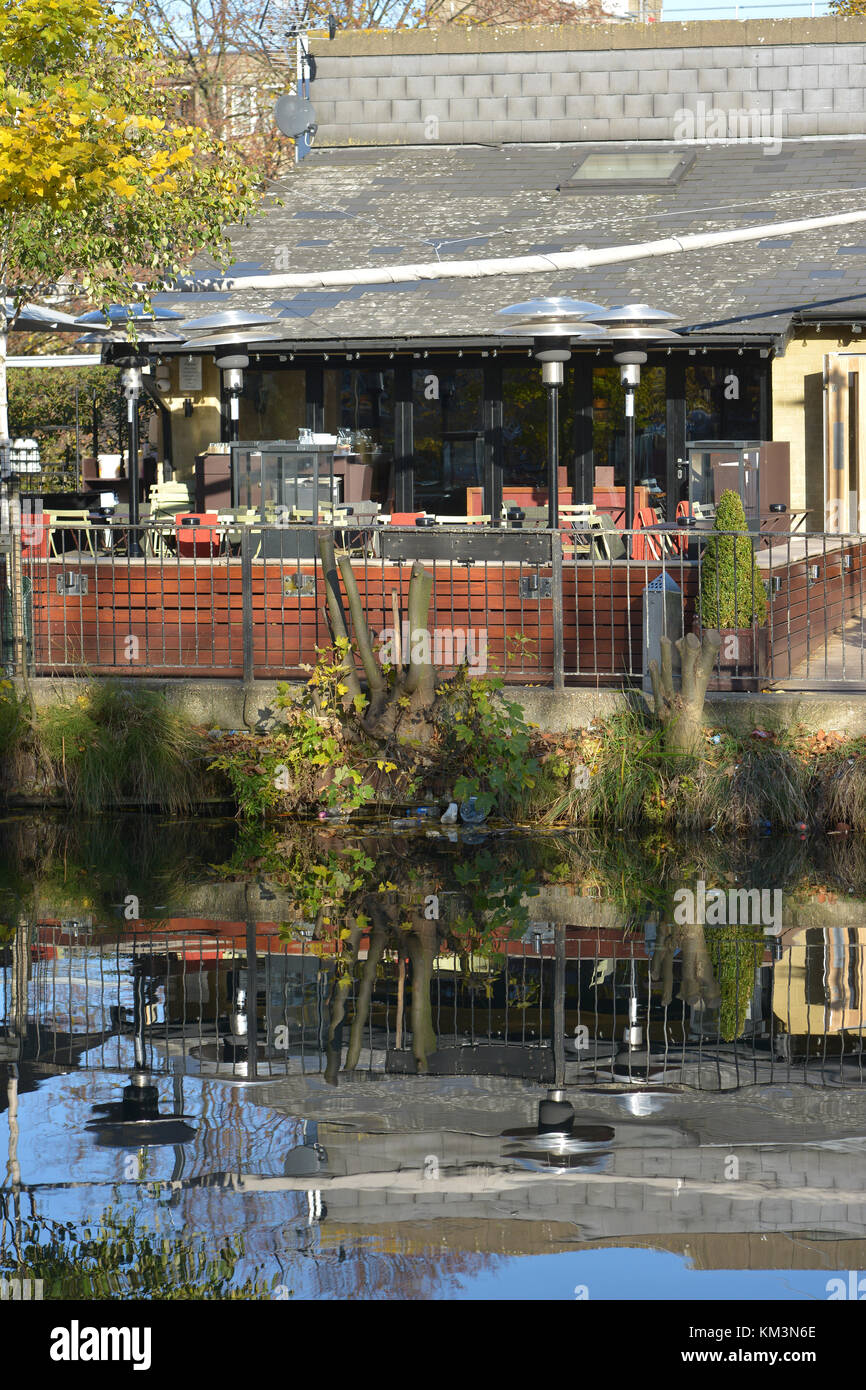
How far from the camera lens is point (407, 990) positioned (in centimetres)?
834

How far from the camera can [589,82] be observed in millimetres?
25312

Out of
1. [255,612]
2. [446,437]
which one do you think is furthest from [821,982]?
[446,437]

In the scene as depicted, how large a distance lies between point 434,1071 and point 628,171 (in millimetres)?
19522

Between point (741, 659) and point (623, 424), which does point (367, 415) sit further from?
point (741, 659)

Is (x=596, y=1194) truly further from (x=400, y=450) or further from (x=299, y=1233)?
(x=400, y=450)

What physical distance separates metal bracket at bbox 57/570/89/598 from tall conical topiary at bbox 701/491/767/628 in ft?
16.0

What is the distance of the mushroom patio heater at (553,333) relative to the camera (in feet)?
50.0

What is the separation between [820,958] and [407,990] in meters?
2.12

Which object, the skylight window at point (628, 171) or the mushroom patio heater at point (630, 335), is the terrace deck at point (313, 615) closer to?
the mushroom patio heater at point (630, 335)

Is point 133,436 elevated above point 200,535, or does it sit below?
above

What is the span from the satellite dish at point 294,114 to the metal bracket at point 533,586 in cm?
1485

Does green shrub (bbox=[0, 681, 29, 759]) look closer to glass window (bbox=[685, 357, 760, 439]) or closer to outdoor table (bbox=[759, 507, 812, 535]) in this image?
outdoor table (bbox=[759, 507, 812, 535])

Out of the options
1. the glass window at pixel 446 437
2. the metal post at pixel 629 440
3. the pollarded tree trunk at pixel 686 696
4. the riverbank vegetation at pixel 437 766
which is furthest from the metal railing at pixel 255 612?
the glass window at pixel 446 437
